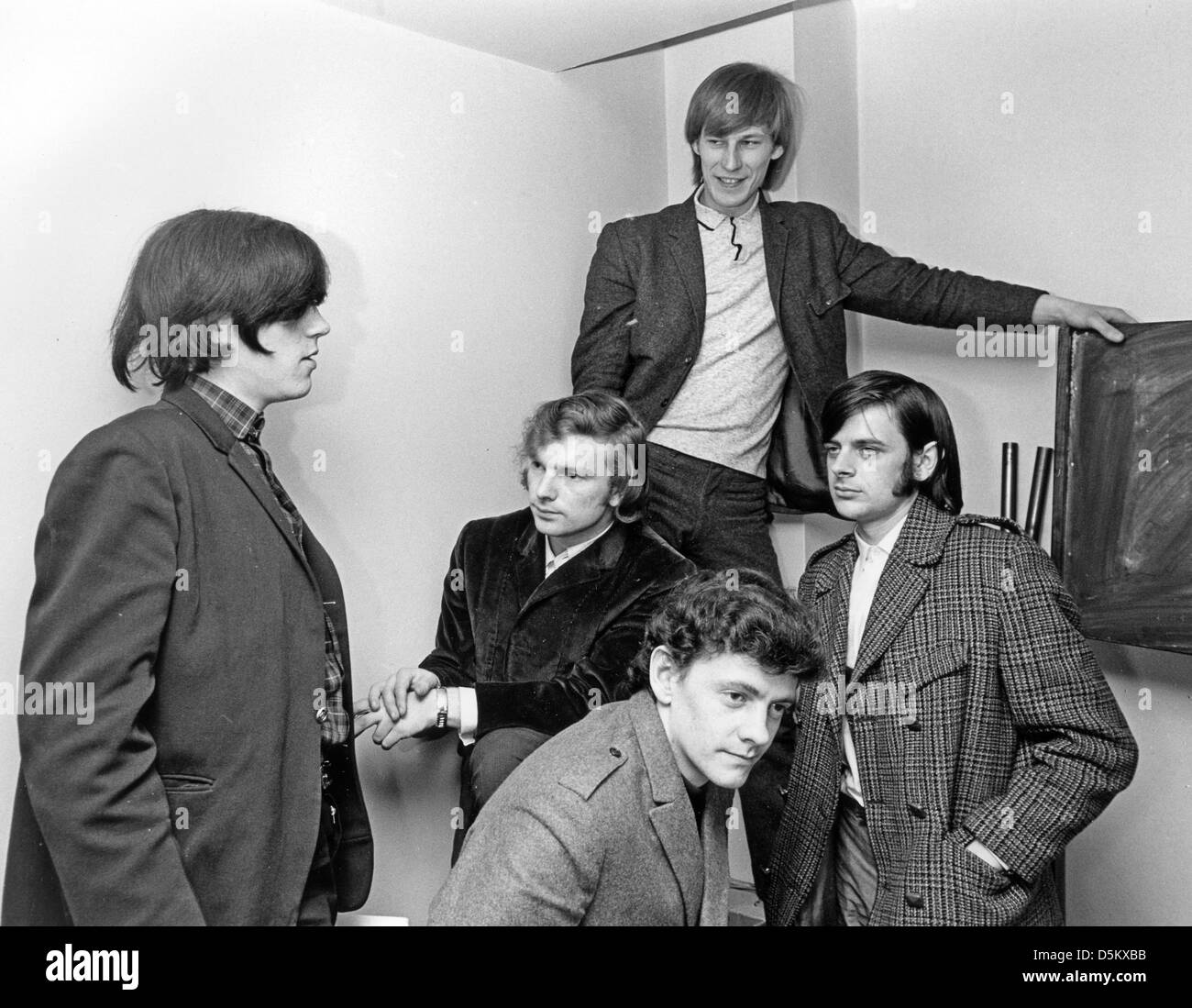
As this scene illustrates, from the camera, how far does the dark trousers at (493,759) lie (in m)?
2.18

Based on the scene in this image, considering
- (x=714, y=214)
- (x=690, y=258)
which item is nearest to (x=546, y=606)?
(x=690, y=258)

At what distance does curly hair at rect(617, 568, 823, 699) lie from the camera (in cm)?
168

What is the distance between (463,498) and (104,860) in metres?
1.25

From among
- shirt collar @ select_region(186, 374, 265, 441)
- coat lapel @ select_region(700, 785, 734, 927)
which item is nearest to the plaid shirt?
shirt collar @ select_region(186, 374, 265, 441)

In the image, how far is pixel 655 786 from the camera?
5.36ft

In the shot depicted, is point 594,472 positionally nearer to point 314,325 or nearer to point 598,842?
point 314,325

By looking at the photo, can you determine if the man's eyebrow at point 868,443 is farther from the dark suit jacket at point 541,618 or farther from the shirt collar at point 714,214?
the shirt collar at point 714,214

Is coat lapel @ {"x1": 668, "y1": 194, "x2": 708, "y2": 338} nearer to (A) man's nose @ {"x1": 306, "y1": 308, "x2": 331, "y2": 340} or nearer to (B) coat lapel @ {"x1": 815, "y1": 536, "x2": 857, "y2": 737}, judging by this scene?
(B) coat lapel @ {"x1": 815, "y1": 536, "x2": 857, "y2": 737}

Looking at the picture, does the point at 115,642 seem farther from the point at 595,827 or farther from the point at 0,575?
the point at 595,827

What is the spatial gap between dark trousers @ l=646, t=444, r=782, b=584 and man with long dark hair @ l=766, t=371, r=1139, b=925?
1.38ft

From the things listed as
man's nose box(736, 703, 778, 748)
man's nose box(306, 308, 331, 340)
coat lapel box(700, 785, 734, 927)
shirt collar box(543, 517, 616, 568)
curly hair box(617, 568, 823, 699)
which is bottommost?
coat lapel box(700, 785, 734, 927)

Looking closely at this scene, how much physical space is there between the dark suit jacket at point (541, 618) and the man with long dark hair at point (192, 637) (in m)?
0.40

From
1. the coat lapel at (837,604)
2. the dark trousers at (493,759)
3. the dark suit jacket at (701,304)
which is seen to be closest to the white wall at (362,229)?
the dark suit jacket at (701,304)

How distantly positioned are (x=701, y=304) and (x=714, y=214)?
0.66ft
